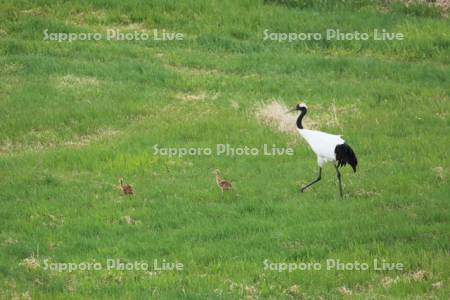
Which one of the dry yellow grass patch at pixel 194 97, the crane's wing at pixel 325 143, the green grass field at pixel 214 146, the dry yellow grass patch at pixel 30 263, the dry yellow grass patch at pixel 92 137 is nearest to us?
the green grass field at pixel 214 146

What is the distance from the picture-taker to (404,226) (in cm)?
1984

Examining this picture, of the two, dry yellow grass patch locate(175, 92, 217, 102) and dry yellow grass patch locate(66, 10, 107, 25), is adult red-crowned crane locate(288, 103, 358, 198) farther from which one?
dry yellow grass patch locate(66, 10, 107, 25)

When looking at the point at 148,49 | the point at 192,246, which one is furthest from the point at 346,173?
the point at 148,49

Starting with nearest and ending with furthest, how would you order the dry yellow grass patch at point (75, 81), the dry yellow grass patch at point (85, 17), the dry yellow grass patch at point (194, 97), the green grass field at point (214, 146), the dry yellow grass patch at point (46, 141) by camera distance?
the green grass field at point (214, 146) → the dry yellow grass patch at point (46, 141) → the dry yellow grass patch at point (194, 97) → the dry yellow grass patch at point (75, 81) → the dry yellow grass patch at point (85, 17)

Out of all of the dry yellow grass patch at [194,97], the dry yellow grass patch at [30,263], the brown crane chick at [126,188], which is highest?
the dry yellow grass patch at [30,263]

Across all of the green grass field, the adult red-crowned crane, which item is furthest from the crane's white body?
the green grass field

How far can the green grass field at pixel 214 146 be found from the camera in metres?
18.0

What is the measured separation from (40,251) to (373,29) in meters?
18.6

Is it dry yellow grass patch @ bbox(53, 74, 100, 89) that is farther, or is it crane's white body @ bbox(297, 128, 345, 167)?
dry yellow grass patch @ bbox(53, 74, 100, 89)

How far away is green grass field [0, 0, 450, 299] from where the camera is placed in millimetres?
18016

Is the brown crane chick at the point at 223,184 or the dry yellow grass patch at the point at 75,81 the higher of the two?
the brown crane chick at the point at 223,184

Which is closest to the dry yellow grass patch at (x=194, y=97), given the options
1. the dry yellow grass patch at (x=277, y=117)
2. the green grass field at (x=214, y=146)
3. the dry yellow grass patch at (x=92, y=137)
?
the green grass field at (x=214, y=146)

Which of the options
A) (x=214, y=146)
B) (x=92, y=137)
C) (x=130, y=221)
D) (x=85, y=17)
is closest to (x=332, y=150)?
(x=130, y=221)

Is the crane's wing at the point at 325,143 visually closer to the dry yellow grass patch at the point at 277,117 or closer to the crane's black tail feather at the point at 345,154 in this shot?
the crane's black tail feather at the point at 345,154
